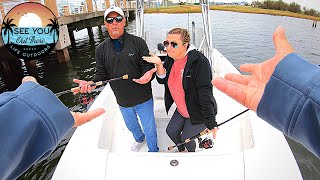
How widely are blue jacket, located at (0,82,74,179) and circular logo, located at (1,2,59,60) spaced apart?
10.6m

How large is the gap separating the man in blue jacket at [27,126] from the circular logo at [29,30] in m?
10.6

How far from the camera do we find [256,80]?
130 centimetres

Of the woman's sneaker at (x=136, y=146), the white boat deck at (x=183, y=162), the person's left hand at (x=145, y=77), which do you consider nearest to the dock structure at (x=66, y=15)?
the woman's sneaker at (x=136, y=146)

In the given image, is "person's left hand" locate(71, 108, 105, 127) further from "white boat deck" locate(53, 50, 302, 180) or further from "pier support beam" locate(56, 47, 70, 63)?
"pier support beam" locate(56, 47, 70, 63)

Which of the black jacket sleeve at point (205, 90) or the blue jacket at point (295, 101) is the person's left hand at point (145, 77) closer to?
the black jacket sleeve at point (205, 90)

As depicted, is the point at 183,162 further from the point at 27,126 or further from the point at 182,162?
the point at 27,126

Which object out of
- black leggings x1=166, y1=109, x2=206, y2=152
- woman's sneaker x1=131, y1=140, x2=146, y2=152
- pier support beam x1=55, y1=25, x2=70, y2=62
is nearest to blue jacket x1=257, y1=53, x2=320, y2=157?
black leggings x1=166, y1=109, x2=206, y2=152

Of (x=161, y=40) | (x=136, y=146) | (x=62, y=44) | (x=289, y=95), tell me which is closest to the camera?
(x=289, y=95)

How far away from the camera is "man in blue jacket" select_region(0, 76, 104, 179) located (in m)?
0.83

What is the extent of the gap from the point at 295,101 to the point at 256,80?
354mm

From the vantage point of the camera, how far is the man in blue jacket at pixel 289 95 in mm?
918

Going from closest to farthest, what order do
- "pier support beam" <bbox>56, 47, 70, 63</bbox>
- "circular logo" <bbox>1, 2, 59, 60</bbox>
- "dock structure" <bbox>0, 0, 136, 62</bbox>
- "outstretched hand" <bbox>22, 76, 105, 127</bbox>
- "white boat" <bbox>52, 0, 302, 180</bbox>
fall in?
"outstretched hand" <bbox>22, 76, 105, 127</bbox> < "white boat" <bbox>52, 0, 302, 180</bbox> < "circular logo" <bbox>1, 2, 59, 60</bbox> < "dock structure" <bbox>0, 0, 136, 62</bbox> < "pier support beam" <bbox>56, 47, 70, 63</bbox>

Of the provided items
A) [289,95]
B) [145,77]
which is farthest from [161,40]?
[289,95]

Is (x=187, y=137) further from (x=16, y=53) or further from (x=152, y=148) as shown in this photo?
(x=16, y=53)
